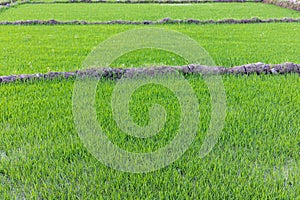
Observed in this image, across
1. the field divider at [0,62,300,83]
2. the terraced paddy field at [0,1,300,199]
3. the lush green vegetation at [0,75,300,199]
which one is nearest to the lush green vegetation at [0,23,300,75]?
the terraced paddy field at [0,1,300,199]

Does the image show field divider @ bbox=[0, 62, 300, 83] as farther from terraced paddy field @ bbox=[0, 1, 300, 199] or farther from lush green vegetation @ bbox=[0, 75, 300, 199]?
lush green vegetation @ bbox=[0, 75, 300, 199]

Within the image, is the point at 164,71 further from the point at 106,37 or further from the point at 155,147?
the point at 106,37

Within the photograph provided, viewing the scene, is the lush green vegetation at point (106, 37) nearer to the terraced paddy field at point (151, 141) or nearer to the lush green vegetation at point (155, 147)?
the terraced paddy field at point (151, 141)

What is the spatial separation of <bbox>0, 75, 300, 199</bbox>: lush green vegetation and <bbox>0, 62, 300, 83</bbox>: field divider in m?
→ 0.46

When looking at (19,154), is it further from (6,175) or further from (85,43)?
(85,43)

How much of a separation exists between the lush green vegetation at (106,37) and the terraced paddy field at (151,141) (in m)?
0.06

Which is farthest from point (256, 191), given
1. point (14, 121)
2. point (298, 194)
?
point (14, 121)

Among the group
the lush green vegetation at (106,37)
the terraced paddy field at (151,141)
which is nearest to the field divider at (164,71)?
the terraced paddy field at (151,141)

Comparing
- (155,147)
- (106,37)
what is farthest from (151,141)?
(106,37)

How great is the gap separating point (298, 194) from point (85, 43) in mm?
5515

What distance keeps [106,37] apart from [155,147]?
5.12 metres

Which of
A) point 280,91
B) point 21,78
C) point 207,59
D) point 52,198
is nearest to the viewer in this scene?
point 52,198

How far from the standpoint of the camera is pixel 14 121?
10.5 feet

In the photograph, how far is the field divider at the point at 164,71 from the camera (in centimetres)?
433
